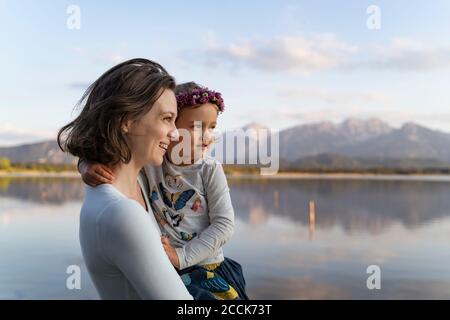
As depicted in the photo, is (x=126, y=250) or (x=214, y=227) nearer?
(x=126, y=250)

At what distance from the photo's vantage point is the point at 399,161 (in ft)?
357

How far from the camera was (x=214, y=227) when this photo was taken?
1.68 m

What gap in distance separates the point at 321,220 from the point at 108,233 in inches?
1151

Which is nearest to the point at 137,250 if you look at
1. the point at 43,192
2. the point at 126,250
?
the point at 126,250

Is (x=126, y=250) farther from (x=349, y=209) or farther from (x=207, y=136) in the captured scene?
(x=349, y=209)

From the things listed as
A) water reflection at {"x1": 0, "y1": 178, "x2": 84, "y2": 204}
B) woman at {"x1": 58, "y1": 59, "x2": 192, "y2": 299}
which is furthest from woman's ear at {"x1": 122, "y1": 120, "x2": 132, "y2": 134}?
water reflection at {"x1": 0, "y1": 178, "x2": 84, "y2": 204}

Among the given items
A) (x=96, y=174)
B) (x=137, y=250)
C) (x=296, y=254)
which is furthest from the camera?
(x=296, y=254)

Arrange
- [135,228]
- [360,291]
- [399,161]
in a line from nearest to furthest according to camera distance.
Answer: [135,228] < [360,291] < [399,161]

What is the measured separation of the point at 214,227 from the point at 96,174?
0.62 meters

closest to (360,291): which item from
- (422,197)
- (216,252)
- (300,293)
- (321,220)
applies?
(300,293)

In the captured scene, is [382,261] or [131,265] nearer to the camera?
[131,265]

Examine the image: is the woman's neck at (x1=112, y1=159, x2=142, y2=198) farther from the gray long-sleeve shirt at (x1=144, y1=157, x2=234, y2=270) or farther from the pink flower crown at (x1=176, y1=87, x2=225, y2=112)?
the pink flower crown at (x1=176, y1=87, x2=225, y2=112)

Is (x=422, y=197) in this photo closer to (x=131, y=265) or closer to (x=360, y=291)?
(x=360, y=291)

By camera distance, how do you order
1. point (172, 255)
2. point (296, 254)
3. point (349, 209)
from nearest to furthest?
point (172, 255)
point (296, 254)
point (349, 209)
